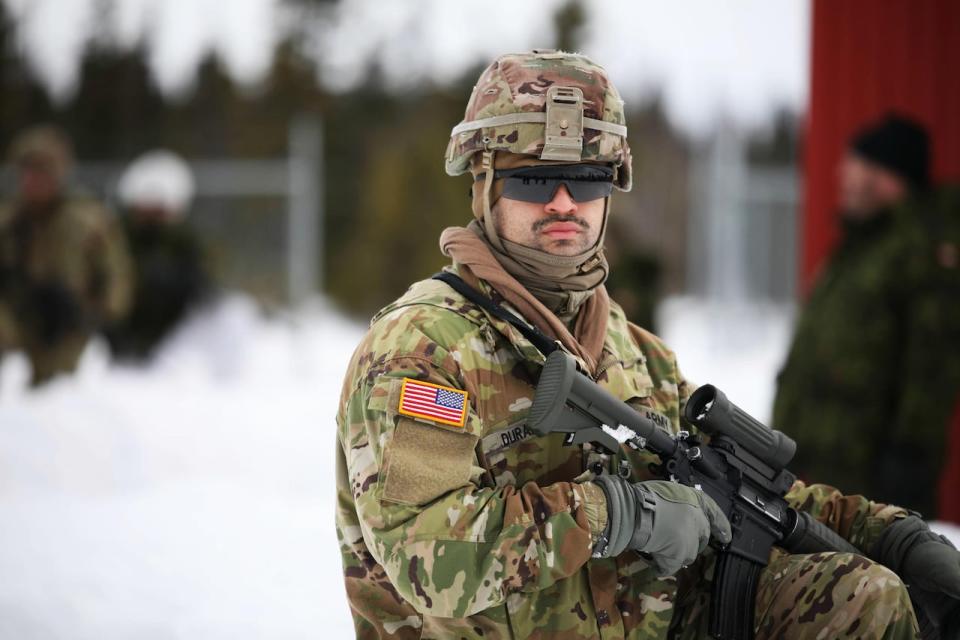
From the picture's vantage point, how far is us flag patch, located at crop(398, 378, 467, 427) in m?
2.12

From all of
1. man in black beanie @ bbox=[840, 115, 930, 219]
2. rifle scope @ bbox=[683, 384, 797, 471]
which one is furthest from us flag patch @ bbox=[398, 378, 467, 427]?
man in black beanie @ bbox=[840, 115, 930, 219]

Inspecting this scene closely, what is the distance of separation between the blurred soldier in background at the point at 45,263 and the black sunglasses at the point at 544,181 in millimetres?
6704

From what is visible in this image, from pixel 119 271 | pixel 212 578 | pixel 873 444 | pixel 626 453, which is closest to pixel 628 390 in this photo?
pixel 626 453

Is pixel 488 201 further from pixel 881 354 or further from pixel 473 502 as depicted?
pixel 881 354

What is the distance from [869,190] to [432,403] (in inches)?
133

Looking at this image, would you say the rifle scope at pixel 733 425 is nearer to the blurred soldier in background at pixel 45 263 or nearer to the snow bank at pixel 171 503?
the snow bank at pixel 171 503

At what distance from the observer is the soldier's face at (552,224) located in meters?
2.45

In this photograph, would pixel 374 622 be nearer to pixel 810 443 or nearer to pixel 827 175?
pixel 810 443

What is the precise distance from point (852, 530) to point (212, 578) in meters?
2.37

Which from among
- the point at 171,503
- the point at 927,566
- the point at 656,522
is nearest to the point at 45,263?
the point at 171,503

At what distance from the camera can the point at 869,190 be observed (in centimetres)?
491

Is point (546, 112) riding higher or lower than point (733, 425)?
higher

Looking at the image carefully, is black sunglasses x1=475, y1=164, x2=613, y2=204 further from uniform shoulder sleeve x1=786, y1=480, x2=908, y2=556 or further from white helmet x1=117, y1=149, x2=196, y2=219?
white helmet x1=117, y1=149, x2=196, y2=219

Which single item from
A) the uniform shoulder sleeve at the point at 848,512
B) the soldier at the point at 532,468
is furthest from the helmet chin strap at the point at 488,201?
the uniform shoulder sleeve at the point at 848,512
